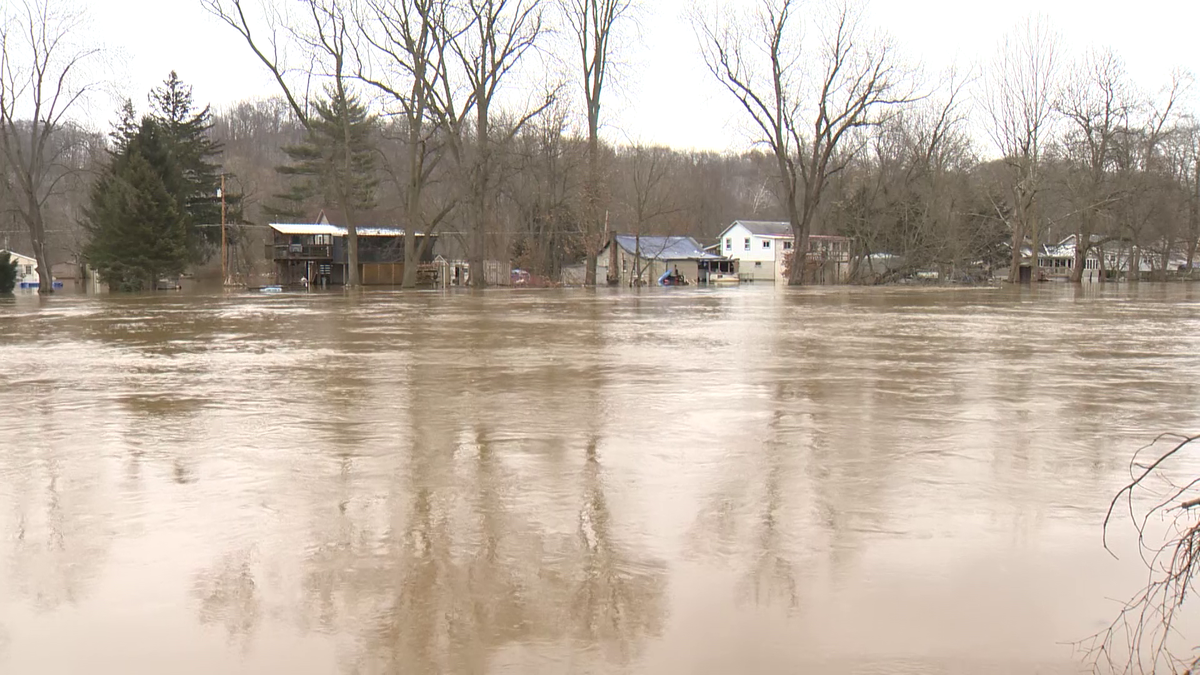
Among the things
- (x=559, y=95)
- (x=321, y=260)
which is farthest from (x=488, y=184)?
(x=321, y=260)

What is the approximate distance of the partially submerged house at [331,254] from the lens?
68.9m

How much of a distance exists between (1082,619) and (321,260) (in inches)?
2817

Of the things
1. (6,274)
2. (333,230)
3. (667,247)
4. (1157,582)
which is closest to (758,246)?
(667,247)

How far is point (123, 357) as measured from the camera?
13.6 meters

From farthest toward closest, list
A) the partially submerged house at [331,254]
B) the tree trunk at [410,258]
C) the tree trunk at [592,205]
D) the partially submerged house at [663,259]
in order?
the partially submerged house at [663,259] → the partially submerged house at [331,254] → the tree trunk at [592,205] → the tree trunk at [410,258]

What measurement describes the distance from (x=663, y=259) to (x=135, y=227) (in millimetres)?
38922

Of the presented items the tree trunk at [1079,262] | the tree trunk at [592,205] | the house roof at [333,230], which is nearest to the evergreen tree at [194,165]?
the house roof at [333,230]

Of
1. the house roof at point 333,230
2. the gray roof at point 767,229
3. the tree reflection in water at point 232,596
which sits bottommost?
the tree reflection in water at point 232,596

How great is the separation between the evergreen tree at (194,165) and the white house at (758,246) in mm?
41724

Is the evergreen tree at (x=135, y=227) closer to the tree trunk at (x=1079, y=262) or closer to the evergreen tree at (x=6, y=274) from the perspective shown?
the evergreen tree at (x=6, y=274)

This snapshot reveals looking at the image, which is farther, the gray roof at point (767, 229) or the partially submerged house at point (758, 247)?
the gray roof at point (767, 229)

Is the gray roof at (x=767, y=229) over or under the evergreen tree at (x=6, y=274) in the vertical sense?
over

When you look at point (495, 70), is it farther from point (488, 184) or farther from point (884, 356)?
point (884, 356)

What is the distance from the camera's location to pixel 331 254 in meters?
71.1
